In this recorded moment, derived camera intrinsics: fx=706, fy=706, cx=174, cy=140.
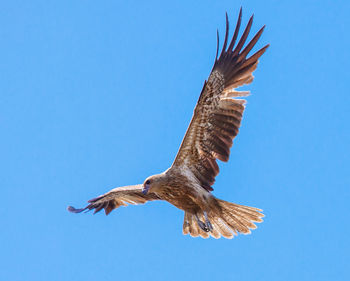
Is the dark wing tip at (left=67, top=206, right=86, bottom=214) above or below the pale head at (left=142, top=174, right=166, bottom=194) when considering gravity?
above

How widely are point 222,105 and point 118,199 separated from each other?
10.4 feet

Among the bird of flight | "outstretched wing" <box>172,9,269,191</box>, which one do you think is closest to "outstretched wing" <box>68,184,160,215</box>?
the bird of flight

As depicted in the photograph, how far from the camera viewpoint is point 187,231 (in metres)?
13.1

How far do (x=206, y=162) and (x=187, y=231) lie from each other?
5.20ft

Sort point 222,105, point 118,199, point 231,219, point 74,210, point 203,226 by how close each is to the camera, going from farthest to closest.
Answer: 1. point 118,199
2. point 74,210
3. point 231,219
4. point 203,226
5. point 222,105

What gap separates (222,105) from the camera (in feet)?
39.2

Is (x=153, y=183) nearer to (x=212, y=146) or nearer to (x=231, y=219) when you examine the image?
(x=212, y=146)

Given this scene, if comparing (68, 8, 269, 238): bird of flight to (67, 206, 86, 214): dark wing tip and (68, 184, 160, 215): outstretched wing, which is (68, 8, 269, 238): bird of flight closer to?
(68, 184, 160, 215): outstretched wing

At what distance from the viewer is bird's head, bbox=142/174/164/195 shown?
1193 cm

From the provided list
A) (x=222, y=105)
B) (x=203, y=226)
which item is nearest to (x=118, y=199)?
(x=203, y=226)

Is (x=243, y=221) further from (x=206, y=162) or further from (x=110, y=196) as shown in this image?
(x=110, y=196)

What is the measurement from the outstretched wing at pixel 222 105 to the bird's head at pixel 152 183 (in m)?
0.52

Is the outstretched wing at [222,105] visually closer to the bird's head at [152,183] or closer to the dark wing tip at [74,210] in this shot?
the bird's head at [152,183]

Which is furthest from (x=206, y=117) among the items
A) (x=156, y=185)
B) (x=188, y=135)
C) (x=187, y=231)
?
(x=187, y=231)
